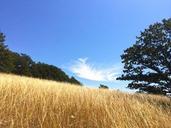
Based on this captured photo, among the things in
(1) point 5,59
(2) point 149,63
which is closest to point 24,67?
(1) point 5,59

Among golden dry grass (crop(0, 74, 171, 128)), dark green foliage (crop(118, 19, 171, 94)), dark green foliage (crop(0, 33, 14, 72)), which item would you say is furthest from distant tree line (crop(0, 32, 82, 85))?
golden dry grass (crop(0, 74, 171, 128))

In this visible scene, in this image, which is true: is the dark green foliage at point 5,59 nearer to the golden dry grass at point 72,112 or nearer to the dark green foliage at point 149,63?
the dark green foliage at point 149,63

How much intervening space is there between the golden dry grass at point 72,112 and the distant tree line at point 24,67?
122 feet

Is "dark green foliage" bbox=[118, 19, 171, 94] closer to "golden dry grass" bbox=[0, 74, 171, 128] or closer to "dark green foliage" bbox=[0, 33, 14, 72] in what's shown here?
"golden dry grass" bbox=[0, 74, 171, 128]

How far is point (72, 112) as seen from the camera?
5613mm

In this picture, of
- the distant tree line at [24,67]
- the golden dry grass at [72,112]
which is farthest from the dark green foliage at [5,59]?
the golden dry grass at [72,112]

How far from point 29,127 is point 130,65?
16653mm

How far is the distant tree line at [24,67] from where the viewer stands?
4778 cm

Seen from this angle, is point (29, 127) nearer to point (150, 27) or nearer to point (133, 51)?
point (133, 51)

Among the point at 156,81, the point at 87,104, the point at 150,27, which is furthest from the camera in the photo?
the point at 150,27

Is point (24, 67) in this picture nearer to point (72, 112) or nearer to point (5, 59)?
point (5, 59)

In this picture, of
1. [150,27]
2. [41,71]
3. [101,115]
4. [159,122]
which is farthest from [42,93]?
[41,71]

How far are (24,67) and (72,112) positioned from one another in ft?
176

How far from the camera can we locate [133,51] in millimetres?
21375
